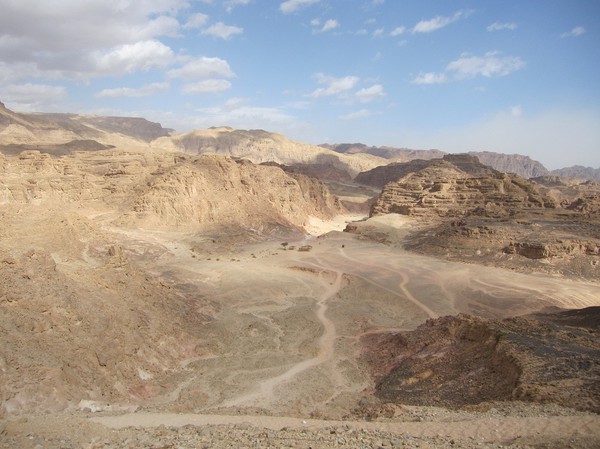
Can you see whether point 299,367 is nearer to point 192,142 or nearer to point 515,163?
point 192,142

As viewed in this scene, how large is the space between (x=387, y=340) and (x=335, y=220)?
5466 centimetres

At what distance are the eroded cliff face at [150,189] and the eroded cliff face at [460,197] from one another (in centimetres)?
1463

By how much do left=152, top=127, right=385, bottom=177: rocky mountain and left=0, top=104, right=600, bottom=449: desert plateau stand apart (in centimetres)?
8594

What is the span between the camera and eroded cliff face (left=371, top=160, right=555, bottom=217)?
52312 mm

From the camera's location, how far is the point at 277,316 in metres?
27.4

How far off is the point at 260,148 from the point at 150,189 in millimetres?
100972

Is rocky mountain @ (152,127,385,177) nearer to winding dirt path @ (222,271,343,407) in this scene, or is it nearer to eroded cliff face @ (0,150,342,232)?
eroded cliff face @ (0,150,342,232)

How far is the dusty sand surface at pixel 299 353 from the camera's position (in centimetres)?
1074

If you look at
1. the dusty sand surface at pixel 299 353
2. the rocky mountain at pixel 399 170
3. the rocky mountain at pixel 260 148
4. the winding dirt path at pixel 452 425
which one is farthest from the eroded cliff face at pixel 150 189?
the rocky mountain at pixel 260 148

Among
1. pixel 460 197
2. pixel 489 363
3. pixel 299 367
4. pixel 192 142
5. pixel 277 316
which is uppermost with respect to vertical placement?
pixel 192 142

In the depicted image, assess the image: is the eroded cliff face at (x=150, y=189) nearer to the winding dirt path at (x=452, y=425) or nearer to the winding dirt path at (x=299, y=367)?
the winding dirt path at (x=299, y=367)

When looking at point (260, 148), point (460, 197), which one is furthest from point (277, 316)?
point (260, 148)

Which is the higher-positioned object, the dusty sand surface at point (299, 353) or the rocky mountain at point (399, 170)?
the rocky mountain at point (399, 170)

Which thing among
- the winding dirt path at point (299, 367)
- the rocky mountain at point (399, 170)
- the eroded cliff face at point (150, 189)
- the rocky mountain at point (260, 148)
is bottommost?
the winding dirt path at point (299, 367)
